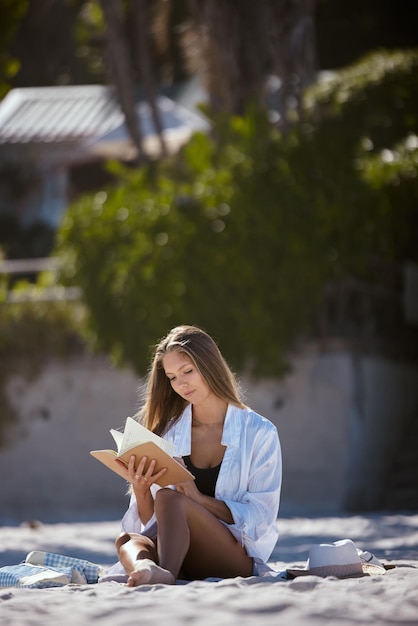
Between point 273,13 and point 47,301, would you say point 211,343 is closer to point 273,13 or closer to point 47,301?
point 47,301

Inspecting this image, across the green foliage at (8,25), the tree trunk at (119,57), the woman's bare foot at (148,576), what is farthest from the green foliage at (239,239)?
the woman's bare foot at (148,576)

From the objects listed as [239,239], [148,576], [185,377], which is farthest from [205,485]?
[239,239]

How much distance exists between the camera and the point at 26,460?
15.8 metres


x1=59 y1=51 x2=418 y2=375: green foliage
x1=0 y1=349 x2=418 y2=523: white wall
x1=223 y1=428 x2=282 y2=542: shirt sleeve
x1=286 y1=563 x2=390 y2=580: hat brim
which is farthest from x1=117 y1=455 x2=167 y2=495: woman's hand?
x1=0 y1=349 x2=418 y2=523: white wall

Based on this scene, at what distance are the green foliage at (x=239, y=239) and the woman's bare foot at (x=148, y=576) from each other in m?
8.91

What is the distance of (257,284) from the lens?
14.0 metres

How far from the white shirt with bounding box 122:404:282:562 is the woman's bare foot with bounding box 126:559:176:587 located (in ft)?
1.71

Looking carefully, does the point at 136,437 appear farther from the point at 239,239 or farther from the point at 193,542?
the point at 239,239

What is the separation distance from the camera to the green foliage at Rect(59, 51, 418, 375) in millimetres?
14023

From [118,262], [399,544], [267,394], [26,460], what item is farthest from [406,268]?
[399,544]

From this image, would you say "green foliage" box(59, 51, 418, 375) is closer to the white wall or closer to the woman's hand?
the white wall

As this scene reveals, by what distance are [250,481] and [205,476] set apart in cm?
22

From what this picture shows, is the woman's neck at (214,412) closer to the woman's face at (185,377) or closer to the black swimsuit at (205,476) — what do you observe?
the woman's face at (185,377)

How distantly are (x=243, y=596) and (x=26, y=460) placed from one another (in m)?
11.4
